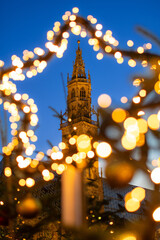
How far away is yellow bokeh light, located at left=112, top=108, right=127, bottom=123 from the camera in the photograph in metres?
3.08

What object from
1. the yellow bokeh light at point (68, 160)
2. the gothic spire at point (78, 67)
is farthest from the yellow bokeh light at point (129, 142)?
the gothic spire at point (78, 67)

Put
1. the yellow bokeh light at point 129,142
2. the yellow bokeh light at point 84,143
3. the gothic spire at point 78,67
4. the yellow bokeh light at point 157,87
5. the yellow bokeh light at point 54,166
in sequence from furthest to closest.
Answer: the gothic spire at point 78,67
the yellow bokeh light at point 54,166
the yellow bokeh light at point 84,143
the yellow bokeh light at point 157,87
the yellow bokeh light at point 129,142

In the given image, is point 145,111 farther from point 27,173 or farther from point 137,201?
point 27,173

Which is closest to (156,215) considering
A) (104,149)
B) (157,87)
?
(104,149)

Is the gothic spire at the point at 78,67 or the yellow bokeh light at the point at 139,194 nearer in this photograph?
the yellow bokeh light at the point at 139,194

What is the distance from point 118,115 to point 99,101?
1.02 ft

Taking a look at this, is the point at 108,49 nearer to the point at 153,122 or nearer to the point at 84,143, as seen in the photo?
the point at 84,143

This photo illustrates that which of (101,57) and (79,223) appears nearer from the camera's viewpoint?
(79,223)

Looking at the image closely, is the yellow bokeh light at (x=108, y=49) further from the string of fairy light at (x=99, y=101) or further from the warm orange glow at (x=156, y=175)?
the warm orange glow at (x=156, y=175)

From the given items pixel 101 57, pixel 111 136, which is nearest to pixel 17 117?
pixel 101 57

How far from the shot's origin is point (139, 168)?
2.99 meters

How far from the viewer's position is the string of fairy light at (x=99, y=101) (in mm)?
2979

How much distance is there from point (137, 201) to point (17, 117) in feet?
12.1

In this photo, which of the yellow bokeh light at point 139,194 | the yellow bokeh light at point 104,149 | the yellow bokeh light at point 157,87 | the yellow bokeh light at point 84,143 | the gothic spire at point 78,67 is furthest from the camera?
the gothic spire at point 78,67
